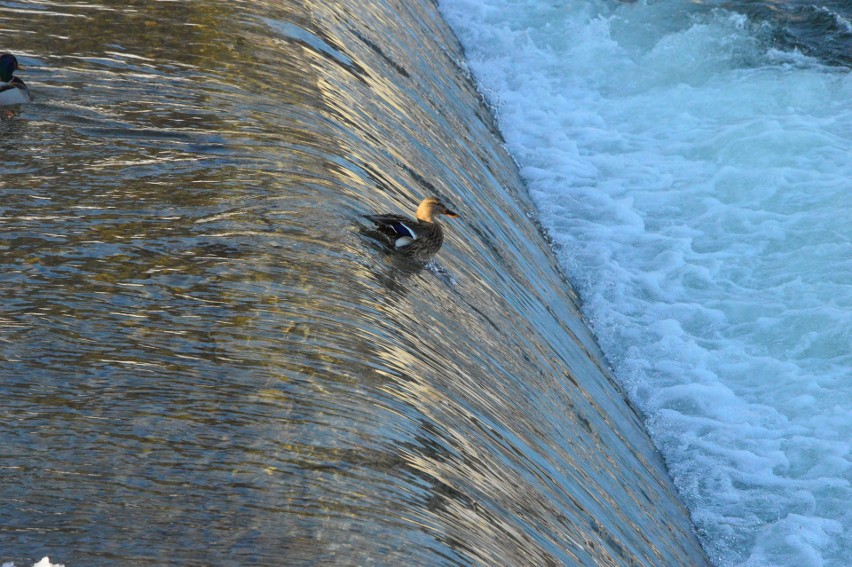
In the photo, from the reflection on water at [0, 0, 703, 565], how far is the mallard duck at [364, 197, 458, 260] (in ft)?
0.56

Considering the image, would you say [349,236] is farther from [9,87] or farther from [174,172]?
[9,87]

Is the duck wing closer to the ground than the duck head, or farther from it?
farther from it

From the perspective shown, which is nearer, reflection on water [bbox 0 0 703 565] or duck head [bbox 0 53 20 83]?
reflection on water [bbox 0 0 703 565]

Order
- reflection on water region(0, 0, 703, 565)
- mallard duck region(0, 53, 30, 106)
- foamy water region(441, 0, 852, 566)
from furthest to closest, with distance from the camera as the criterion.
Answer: foamy water region(441, 0, 852, 566) → mallard duck region(0, 53, 30, 106) → reflection on water region(0, 0, 703, 565)

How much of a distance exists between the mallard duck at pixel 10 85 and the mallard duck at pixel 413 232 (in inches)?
102

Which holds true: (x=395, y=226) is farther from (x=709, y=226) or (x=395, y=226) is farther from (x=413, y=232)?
(x=709, y=226)

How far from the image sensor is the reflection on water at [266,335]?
4430mm

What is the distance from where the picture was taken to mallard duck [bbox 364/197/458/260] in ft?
21.6

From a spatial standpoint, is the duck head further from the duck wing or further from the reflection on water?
the duck wing

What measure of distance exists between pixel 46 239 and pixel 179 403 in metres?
1.66

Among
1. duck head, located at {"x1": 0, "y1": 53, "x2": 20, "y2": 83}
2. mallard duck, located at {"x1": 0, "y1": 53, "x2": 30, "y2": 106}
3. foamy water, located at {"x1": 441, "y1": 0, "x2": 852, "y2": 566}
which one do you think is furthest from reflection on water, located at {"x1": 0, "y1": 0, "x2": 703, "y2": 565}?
foamy water, located at {"x1": 441, "y1": 0, "x2": 852, "y2": 566}

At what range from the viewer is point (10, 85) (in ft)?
23.5

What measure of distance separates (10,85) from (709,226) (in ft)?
29.8

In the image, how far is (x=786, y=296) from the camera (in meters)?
12.1
